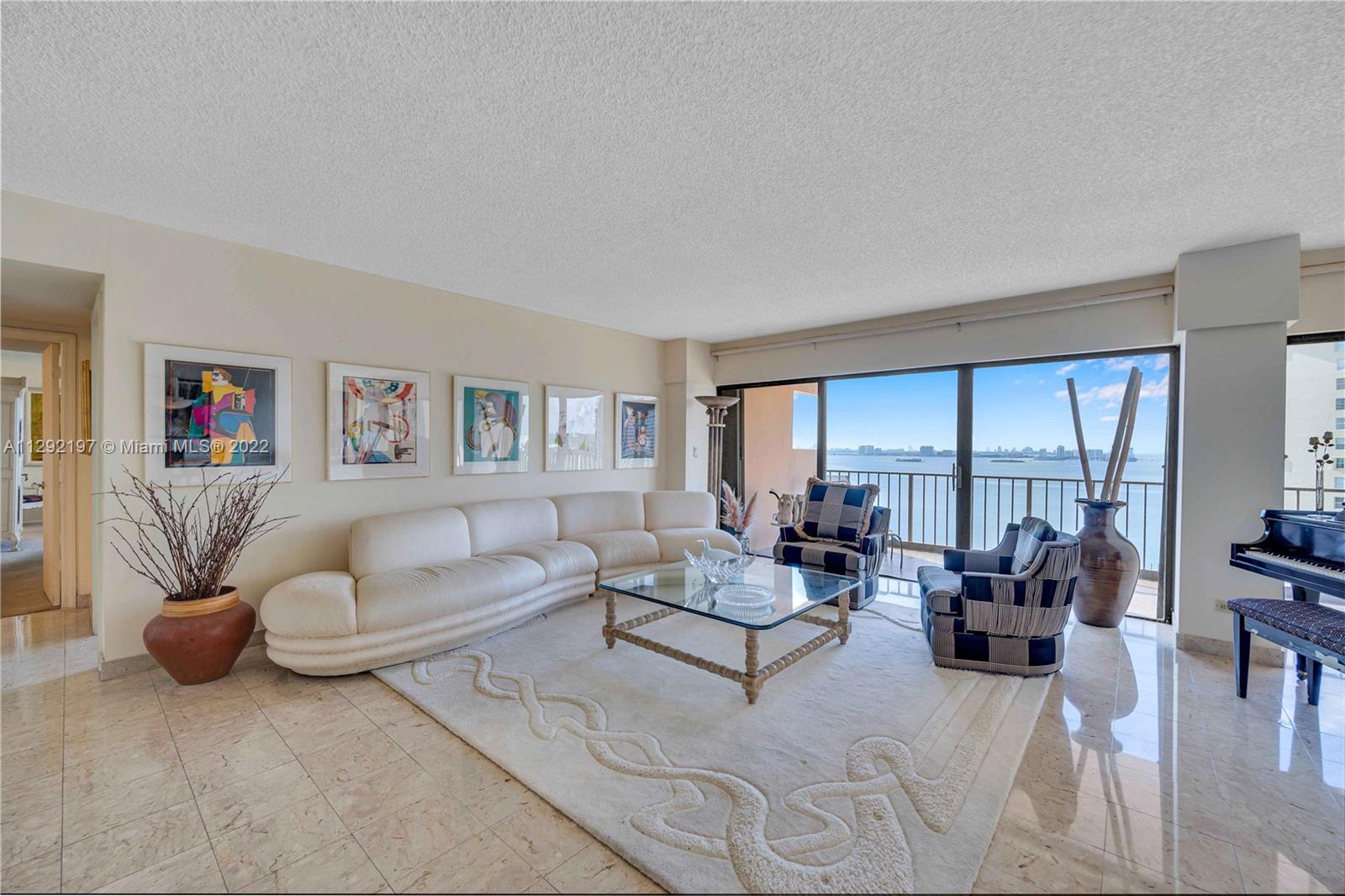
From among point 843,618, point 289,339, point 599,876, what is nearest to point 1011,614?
point 843,618

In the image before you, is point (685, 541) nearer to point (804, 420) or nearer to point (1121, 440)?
point (804, 420)

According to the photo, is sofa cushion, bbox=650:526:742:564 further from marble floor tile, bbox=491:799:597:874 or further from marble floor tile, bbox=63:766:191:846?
marble floor tile, bbox=63:766:191:846

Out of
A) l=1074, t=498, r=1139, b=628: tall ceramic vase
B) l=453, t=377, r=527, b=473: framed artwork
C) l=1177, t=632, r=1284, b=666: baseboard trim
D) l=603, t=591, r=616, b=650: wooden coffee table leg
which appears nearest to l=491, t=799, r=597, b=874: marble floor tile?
l=603, t=591, r=616, b=650: wooden coffee table leg

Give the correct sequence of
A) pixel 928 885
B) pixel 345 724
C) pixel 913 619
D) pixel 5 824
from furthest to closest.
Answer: pixel 913 619 → pixel 345 724 → pixel 5 824 → pixel 928 885

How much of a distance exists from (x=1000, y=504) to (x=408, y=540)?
531 centimetres

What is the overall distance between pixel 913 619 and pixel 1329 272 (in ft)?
10.9

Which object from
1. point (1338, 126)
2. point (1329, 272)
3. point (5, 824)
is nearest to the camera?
point (5, 824)

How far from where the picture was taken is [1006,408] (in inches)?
184

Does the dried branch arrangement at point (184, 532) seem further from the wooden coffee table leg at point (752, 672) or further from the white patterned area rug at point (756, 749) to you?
the wooden coffee table leg at point (752, 672)

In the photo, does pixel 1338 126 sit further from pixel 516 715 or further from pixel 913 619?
pixel 516 715

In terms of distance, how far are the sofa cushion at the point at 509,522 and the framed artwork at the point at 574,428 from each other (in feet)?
2.06

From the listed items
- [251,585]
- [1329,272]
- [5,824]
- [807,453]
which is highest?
[1329,272]

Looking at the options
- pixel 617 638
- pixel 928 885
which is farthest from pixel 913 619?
pixel 928 885

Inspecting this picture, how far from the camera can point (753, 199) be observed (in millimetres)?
2633
